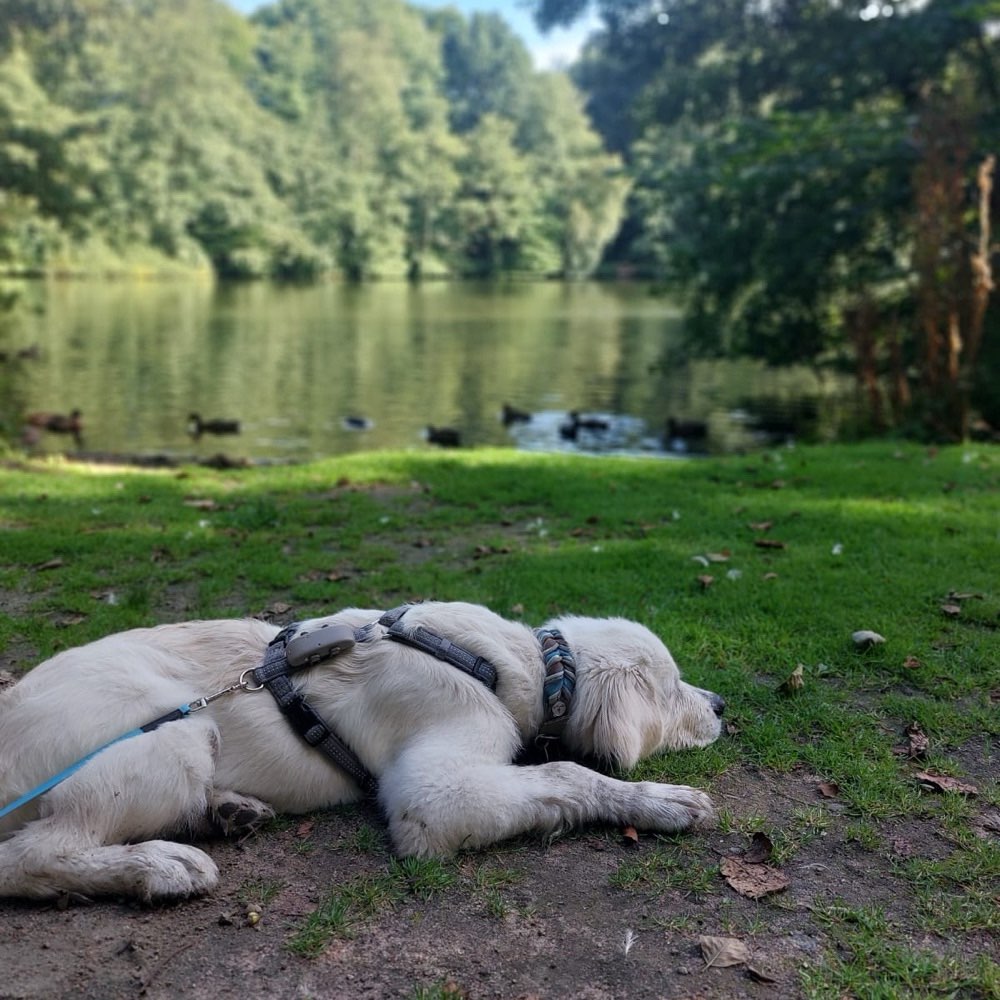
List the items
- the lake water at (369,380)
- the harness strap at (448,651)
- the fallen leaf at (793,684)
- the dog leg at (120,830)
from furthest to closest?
the lake water at (369,380) < the fallen leaf at (793,684) < the harness strap at (448,651) < the dog leg at (120,830)

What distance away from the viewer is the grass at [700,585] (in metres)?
3.50

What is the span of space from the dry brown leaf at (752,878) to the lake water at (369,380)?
15151mm

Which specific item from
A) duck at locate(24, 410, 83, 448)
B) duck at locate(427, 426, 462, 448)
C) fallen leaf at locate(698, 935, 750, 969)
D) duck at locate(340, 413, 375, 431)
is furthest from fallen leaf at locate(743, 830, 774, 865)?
duck at locate(340, 413, 375, 431)

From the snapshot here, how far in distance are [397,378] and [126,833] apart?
27.5m

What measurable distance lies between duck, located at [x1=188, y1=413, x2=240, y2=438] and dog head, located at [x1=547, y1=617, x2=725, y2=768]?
1750cm

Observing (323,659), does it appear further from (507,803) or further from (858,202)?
(858,202)

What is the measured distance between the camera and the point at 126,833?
Answer: 3412 millimetres

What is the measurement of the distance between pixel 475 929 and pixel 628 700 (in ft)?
4.16

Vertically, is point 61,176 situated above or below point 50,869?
above

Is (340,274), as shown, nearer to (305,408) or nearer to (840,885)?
(305,408)

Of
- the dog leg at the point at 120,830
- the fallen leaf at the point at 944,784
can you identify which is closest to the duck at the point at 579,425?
the fallen leaf at the point at 944,784

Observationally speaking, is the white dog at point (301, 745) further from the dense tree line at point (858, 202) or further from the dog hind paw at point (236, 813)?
the dense tree line at point (858, 202)

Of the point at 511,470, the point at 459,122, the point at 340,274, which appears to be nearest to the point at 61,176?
the point at 511,470

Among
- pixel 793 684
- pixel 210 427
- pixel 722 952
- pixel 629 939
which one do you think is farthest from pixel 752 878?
pixel 210 427
